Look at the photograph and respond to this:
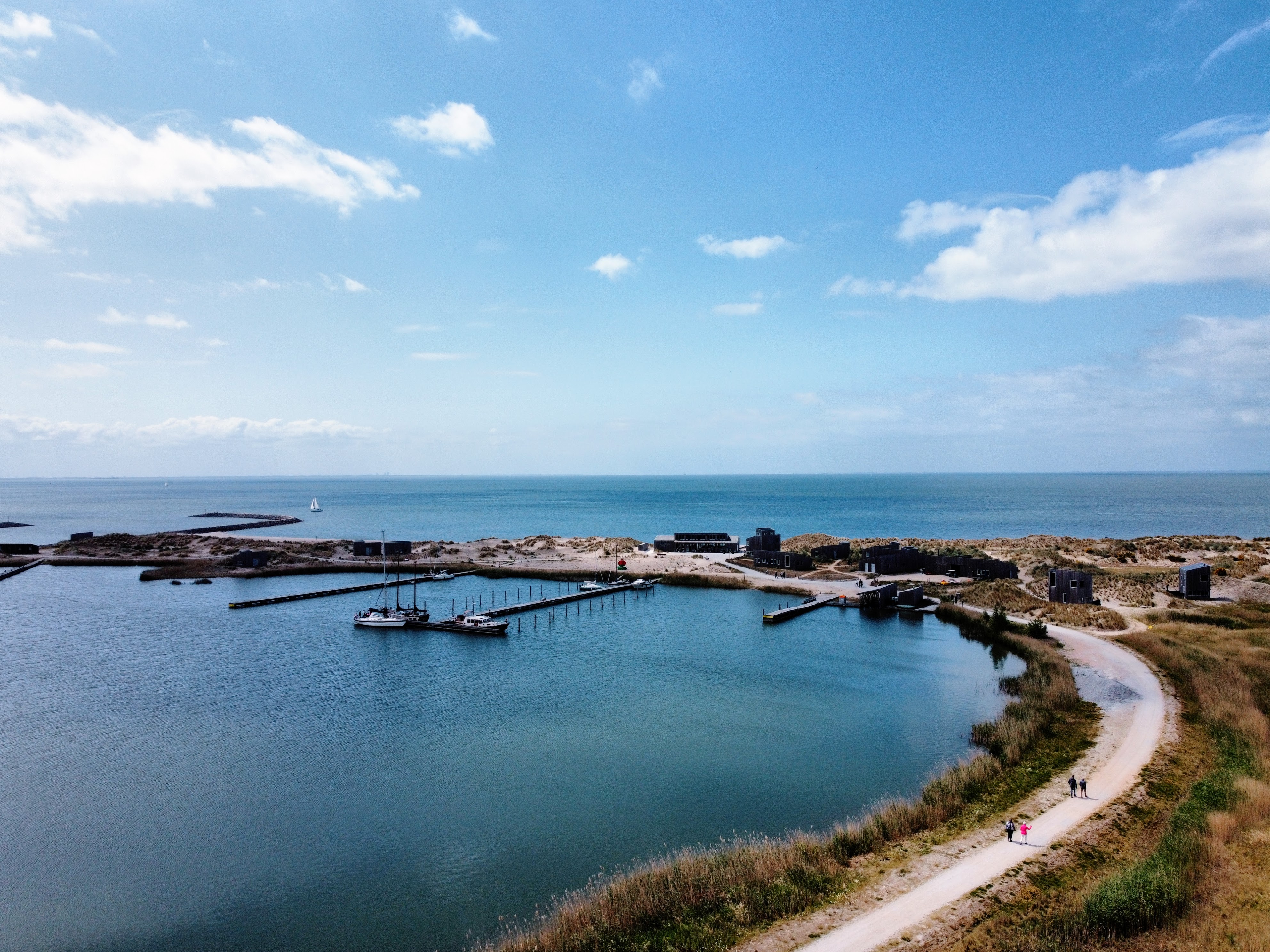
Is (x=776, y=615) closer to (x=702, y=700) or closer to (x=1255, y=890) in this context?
(x=702, y=700)

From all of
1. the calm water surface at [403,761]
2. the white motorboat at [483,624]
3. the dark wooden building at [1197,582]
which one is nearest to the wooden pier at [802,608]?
the calm water surface at [403,761]

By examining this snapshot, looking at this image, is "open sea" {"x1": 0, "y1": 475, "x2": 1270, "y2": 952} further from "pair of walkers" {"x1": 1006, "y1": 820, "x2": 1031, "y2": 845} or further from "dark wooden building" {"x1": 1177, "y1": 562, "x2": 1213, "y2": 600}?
"dark wooden building" {"x1": 1177, "y1": 562, "x2": 1213, "y2": 600}

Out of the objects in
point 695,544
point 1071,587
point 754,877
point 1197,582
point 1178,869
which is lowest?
point 754,877

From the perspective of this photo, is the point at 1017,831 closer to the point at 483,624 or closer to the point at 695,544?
the point at 483,624

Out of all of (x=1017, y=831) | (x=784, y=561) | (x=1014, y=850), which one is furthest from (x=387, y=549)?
(x=1014, y=850)

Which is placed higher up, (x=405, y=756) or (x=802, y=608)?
(x=802, y=608)

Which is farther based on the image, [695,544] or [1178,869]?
[695,544]
